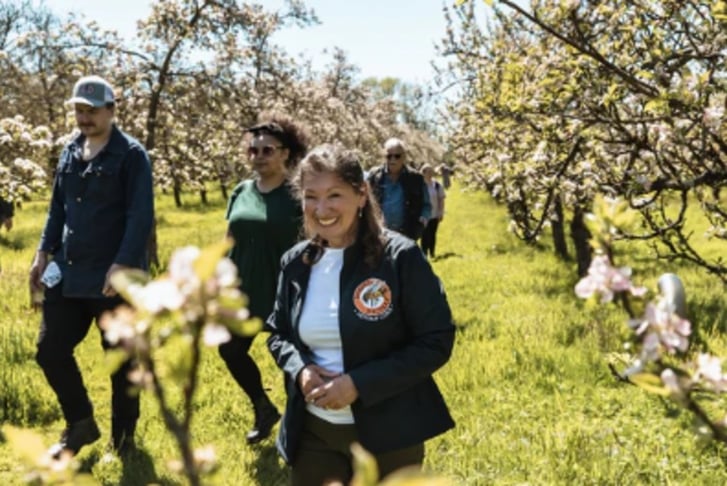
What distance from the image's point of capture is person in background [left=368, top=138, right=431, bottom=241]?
6.68 metres

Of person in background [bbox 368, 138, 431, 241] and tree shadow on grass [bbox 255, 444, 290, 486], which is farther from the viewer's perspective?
person in background [bbox 368, 138, 431, 241]

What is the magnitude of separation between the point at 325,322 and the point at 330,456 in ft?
1.51

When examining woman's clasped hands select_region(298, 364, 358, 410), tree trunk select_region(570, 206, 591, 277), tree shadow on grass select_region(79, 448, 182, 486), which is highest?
woman's clasped hands select_region(298, 364, 358, 410)

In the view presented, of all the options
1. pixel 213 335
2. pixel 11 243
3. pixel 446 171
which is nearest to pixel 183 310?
pixel 213 335

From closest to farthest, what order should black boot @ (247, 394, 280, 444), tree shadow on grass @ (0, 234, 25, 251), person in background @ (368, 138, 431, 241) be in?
black boot @ (247, 394, 280, 444) < person in background @ (368, 138, 431, 241) < tree shadow on grass @ (0, 234, 25, 251)

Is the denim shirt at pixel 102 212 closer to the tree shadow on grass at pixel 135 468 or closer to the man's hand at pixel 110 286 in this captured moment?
the man's hand at pixel 110 286

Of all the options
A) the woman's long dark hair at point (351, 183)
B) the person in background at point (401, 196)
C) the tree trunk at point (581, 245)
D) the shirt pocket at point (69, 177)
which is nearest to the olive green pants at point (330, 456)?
the woman's long dark hair at point (351, 183)

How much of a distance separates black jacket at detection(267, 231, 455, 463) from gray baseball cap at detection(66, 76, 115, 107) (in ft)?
6.56

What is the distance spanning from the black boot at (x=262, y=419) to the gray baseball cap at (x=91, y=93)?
1900mm

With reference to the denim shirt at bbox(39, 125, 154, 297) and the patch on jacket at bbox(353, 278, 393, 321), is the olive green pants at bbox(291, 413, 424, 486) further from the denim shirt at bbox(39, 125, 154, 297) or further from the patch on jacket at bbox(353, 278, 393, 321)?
the denim shirt at bbox(39, 125, 154, 297)

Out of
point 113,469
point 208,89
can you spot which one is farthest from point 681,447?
point 208,89

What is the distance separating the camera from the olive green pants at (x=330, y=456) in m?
2.38

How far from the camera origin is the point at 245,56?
44.2 feet

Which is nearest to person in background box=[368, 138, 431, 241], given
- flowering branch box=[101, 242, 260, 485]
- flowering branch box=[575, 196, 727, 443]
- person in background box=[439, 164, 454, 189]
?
flowering branch box=[575, 196, 727, 443]
